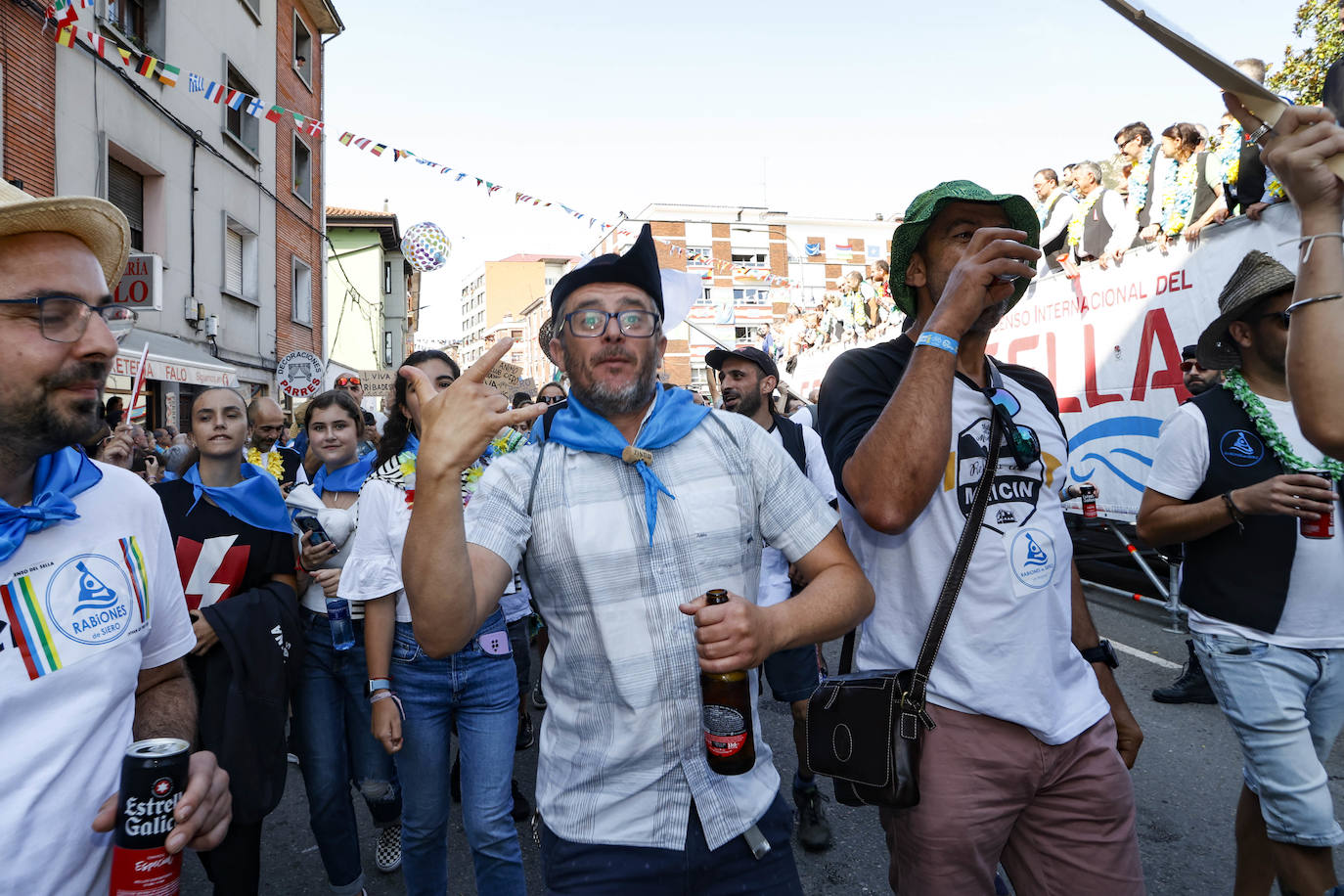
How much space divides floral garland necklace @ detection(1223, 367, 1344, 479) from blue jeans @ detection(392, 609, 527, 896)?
9.12 ft

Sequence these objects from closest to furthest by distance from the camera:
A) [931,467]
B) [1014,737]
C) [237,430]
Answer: [931,467] < [1014,737] < [237,430]

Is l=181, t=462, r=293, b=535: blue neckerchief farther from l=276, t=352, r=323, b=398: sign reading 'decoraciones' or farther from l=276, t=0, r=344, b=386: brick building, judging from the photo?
l=276, t=0, r=344, b=386: brick building

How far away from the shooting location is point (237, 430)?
3.48m

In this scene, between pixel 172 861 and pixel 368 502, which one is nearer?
pixel 172 861

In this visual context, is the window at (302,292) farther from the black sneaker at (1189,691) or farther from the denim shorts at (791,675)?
the black sneaker at (1189,691)

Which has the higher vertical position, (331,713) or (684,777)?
(684,777)

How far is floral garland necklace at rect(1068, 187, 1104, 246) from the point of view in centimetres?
716

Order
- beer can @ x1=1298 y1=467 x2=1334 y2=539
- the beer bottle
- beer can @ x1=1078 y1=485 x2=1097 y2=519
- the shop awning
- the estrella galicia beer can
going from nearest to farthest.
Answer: the estrella galicia beer can, the beer bottle, beer can @ x1=1298 y1=467 x2=1334 y2=539, beer can @ x1=1078 y1=485 x2=1097 y2=519, the shop awning

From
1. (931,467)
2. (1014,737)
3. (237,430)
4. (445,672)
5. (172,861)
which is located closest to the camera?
(172,861)

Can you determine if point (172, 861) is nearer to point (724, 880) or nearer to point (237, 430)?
point (724, 880)

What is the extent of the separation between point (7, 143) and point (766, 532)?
10.8m

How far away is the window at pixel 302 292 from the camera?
1888 centimetres

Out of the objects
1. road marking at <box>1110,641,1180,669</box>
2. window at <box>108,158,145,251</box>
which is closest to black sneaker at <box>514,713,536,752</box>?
road marking at <box>1110,641,1180,669</box>

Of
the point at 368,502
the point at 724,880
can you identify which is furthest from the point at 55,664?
the point at 368,502
